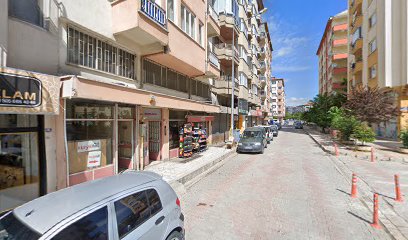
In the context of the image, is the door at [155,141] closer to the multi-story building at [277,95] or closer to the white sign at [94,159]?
the white sign at [94,159]

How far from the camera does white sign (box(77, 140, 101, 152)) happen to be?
23.6 feet

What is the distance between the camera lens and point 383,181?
8688 mm

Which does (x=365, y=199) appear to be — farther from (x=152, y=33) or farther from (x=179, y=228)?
(x=152, y=33)

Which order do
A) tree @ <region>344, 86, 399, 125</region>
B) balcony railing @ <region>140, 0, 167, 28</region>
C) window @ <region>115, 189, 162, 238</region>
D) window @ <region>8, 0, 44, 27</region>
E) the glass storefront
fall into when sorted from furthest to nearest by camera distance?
tree @ <region>344, 86, 399, 125</region> → balcony railing @ <region>140, 0, 167, 28</region> → window @ <region>8, 0, 44, 27</region> → the glass storefront → window @ <region>115, 189, 162, 238</region>

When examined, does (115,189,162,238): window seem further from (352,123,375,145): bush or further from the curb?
(352,123,375,145): bush

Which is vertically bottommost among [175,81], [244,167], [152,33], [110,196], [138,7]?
[244,167]

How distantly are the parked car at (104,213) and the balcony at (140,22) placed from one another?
6.23m

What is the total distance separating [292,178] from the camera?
9.15m

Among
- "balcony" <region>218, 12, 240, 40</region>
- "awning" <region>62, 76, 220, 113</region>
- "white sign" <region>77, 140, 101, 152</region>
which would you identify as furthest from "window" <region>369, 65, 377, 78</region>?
"white sign" <region>77, 140, 101, 152</region>

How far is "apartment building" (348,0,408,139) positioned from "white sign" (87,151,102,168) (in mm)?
24338

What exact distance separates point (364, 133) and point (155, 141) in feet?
49.9

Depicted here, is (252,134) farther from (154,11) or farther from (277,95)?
(277,95)

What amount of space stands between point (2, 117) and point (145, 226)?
4811 mm

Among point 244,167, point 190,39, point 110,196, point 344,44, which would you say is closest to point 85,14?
point 190,39
